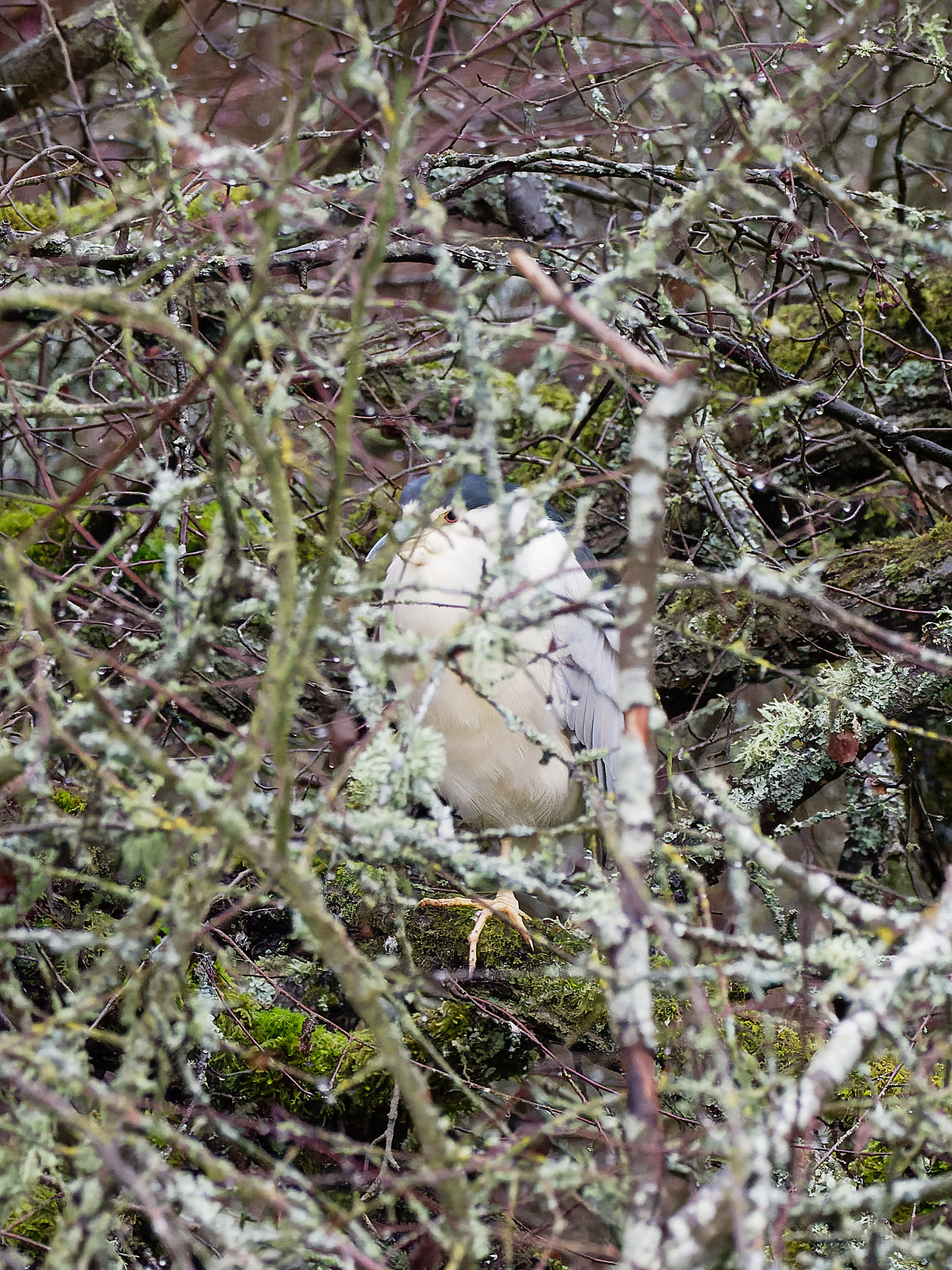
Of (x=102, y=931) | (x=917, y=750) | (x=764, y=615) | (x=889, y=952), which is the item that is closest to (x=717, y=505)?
(x=764, y=615)

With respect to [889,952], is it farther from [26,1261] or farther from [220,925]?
[26,1261]

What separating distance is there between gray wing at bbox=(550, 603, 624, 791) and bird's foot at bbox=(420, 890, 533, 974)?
15.1 inches

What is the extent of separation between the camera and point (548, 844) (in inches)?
40.4

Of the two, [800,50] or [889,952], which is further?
[800,50]

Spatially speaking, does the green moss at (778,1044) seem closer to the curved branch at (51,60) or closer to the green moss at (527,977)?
the green moss at (527,977)

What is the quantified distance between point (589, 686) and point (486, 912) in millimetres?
656

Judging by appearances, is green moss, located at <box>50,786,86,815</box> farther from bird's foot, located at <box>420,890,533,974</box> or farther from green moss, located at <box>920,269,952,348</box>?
green moss, located at <box>920,269,952,348</box>

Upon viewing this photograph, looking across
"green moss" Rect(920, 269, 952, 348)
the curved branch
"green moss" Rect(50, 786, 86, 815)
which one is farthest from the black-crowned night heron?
the curved branch

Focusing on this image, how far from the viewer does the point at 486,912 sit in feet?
8.04

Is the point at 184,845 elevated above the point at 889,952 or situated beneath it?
elevated above

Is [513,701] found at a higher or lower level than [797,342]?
lower

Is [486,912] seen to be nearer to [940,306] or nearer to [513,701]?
[513,701]

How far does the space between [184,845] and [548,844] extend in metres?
0.35

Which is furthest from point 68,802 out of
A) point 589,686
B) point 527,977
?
point 589,686
